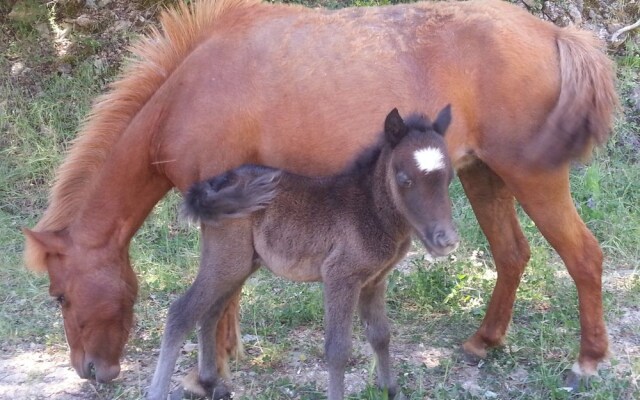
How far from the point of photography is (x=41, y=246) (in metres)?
3.85

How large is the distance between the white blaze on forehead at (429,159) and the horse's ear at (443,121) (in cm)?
22

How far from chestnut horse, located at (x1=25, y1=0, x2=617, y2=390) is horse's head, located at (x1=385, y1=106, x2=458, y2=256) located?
0.45m

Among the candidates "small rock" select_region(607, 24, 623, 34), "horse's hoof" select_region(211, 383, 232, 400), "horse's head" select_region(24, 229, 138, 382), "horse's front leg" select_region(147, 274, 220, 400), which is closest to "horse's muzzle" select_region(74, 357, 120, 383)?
"horse's head" select_region(24, 229, 138, 382)

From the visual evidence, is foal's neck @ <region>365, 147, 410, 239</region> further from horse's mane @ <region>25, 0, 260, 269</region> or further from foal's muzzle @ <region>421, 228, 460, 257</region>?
horse's mane @ <region>25, 0, 260, 269</region>

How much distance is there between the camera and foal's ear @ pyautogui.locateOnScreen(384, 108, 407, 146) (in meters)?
3.33

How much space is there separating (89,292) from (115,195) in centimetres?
53

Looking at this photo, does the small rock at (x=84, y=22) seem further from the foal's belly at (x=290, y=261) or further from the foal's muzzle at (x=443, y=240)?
the foal's muzzle at (x=443, y=240)

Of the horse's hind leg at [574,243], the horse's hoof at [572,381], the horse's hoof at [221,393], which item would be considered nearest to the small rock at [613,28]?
the horse's hind leg at [574,243]

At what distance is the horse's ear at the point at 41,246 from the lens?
3.84 m

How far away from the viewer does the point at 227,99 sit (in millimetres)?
3764

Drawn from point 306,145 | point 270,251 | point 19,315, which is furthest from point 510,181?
point 19,315

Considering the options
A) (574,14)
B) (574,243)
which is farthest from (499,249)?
(574,14)

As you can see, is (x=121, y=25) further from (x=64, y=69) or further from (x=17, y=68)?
(x=17, y=68)

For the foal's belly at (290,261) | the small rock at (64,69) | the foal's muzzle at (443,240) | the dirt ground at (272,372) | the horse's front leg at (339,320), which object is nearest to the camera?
the foal's muzzle at (443,240)
